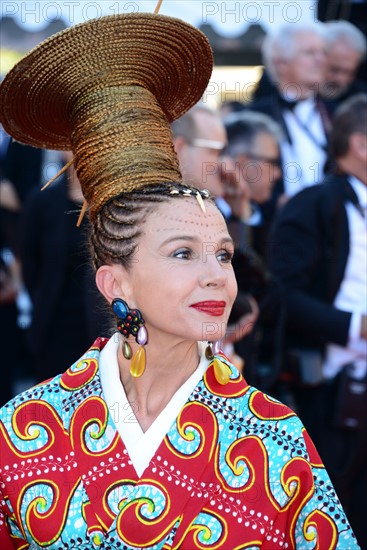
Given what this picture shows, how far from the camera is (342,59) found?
6.36 meters

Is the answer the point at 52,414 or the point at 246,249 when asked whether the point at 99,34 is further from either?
the point at 246,249

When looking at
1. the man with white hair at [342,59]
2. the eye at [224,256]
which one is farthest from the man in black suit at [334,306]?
the eye at [224,256]

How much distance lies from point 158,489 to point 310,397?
7.66 ft

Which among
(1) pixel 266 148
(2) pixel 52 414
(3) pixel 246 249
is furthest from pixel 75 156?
(1) pixel 266 148

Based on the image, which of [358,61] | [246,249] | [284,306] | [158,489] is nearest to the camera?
[158,489]

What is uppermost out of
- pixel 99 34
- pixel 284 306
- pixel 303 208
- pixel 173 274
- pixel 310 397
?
pixel 99 34

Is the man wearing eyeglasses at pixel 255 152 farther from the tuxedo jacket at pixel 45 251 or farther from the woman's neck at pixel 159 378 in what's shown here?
the woman's neck at pixel 159 378

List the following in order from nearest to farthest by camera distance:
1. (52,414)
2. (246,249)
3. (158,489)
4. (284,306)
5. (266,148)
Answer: (158,489) → (52,414) → (246,249) → (284,306) → (266,148)

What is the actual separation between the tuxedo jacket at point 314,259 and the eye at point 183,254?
2158mm

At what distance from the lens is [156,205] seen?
104 inches

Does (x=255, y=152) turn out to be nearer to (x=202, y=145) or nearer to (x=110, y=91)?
(x=202, y=145)

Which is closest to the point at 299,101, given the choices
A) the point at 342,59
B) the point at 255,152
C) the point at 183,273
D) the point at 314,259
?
the point at 342,59

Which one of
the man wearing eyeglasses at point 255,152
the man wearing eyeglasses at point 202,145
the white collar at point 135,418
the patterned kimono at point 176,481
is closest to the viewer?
the patterned kimono at point 176,481

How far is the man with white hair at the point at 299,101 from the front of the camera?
5.91 meters
